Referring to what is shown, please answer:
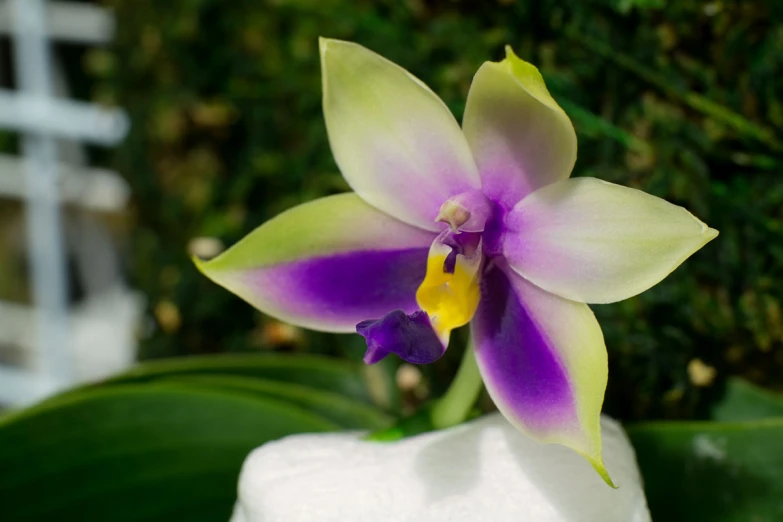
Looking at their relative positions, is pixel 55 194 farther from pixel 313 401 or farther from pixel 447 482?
pixel 447 482

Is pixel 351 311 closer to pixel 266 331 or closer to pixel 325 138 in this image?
pixel 325 138

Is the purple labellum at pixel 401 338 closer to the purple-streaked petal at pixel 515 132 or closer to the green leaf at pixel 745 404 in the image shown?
the purple-streaked petal at pixel 515 132

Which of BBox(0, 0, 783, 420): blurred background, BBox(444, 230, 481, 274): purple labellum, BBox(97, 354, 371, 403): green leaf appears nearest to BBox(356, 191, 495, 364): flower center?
BBox(444, 230, 481, 274): purple labellum

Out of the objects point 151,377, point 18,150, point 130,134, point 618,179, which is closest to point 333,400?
point 151,377

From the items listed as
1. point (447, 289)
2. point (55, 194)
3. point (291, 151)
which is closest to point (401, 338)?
point (447, 289)

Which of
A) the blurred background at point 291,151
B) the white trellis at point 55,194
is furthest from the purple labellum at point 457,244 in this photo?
the white trellis at point 55,194
